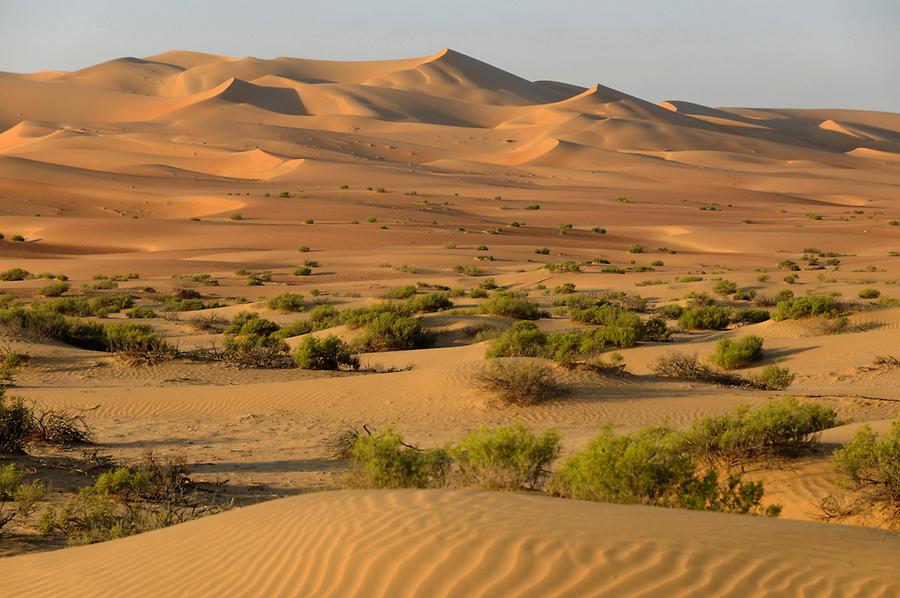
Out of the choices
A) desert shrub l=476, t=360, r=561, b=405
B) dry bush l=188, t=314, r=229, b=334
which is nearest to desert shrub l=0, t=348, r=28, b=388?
dry bush l=188, t=314, r=229, b=334

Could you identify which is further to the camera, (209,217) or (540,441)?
(209,217)

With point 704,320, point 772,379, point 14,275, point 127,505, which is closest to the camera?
point 127,505

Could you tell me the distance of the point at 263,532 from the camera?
18.7 ft

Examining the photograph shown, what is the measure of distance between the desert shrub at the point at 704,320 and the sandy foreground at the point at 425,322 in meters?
0.57

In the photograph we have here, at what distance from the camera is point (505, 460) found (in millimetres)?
7867

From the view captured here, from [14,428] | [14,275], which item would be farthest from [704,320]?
[14,275]

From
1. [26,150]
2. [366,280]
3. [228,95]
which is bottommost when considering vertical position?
[366,280]

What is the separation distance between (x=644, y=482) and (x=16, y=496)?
16.8ft

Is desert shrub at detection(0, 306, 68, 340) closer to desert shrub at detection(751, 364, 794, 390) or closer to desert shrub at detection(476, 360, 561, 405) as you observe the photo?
desert shrub at detection(476, 360, 561, 405)

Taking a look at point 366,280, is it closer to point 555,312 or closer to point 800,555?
point 555,312

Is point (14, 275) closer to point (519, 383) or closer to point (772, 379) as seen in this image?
point (519, 383)

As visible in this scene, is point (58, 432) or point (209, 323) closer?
→ point (58, 432)

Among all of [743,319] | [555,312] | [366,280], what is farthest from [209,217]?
[743,319]

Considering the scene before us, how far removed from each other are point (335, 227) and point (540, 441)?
134 feet
